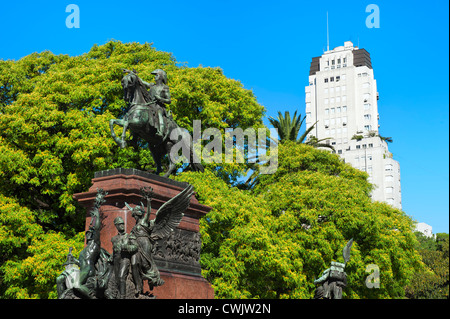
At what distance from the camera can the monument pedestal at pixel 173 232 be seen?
14.6 meters

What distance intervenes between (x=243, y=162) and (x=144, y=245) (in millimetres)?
20241

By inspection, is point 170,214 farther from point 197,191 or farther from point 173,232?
point 197,191

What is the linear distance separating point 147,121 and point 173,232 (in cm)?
288

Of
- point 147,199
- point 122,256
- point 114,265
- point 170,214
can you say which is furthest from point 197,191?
point 122,256

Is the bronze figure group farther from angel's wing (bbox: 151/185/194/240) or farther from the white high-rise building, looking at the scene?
the white high-rise building

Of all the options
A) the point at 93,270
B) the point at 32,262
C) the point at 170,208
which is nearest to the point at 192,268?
the point at 170,208

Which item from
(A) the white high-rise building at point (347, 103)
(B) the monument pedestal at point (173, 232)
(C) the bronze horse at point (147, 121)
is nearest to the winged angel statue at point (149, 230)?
(B) the monument pedestal at point (173, 232)

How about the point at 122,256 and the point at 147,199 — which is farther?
the point at 147,199

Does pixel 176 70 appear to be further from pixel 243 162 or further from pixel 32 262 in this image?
pixel 32 262

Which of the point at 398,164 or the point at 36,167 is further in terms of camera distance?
the point at 398,164

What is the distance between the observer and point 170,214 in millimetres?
14586

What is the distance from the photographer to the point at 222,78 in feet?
117

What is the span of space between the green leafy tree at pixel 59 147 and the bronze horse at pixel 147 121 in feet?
32.5

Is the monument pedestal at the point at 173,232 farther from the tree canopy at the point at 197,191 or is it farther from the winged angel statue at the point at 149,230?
the tree canopy at the point at 197,191
